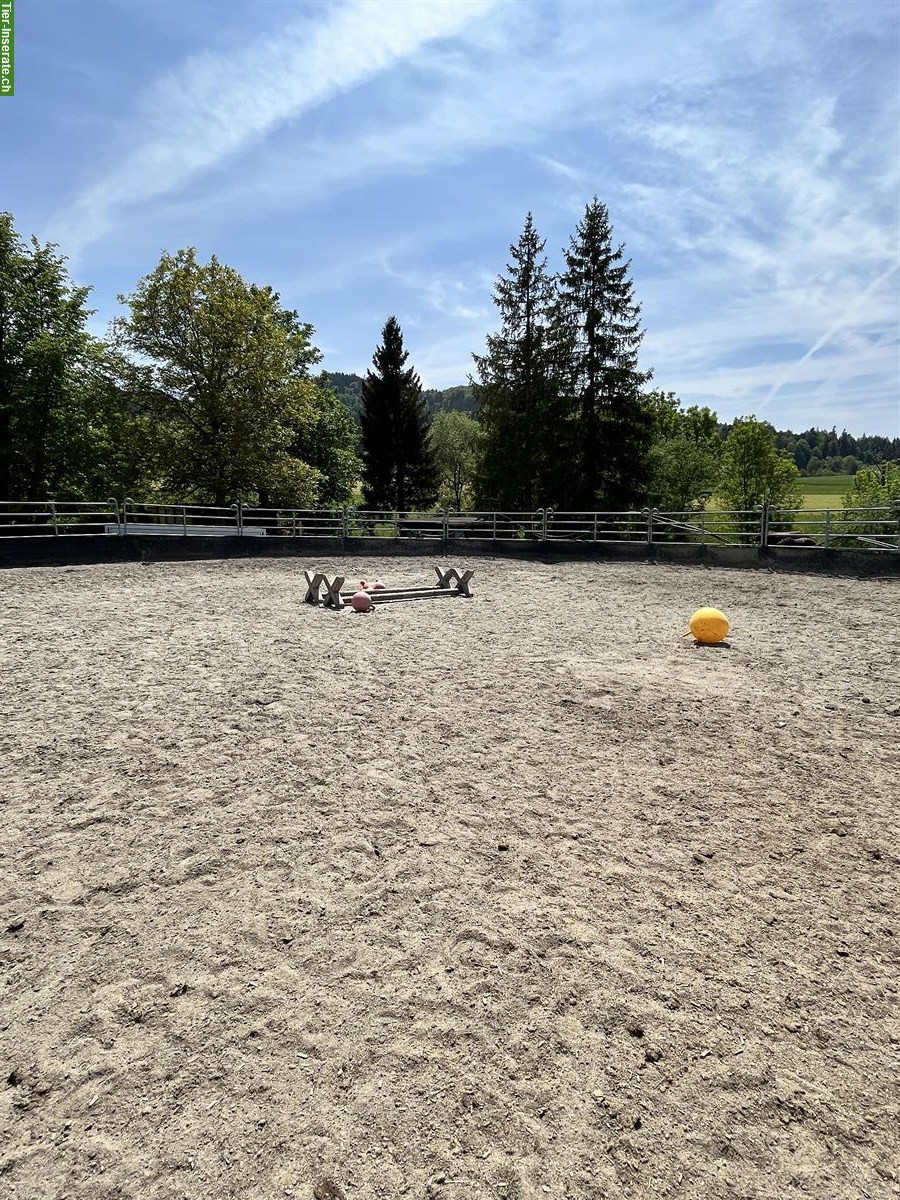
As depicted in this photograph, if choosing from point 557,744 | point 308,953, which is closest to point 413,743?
point 557,744

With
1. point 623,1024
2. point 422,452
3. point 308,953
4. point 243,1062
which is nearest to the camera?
point 243,1062

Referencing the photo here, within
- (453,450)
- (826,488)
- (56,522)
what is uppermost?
(453,450)

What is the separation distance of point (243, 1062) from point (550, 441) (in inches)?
1161

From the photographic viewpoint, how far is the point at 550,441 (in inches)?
1164

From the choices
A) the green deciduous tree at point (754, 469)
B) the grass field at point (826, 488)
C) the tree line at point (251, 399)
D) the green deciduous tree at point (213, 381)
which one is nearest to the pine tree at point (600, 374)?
the tree line at point (251, 399)

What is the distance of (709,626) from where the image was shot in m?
7.93

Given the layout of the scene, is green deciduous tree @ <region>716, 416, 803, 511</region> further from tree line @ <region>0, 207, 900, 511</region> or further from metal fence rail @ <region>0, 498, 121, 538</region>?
metal fence rail @ <region>0, 498, 121, 538</region>

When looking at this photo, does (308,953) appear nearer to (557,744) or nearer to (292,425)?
(557,744)

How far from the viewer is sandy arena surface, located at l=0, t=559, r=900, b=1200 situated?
191cm

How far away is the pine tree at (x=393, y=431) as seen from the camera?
4088 cm

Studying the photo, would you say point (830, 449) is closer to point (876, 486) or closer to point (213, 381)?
point (876, 486)

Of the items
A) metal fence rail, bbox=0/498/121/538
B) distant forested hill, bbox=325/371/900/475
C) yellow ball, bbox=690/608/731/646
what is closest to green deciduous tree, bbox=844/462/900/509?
yellow ball, bbox=690/608/731/646

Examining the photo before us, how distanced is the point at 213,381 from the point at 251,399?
64.1 inches

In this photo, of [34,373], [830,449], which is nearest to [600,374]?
[34,373]
